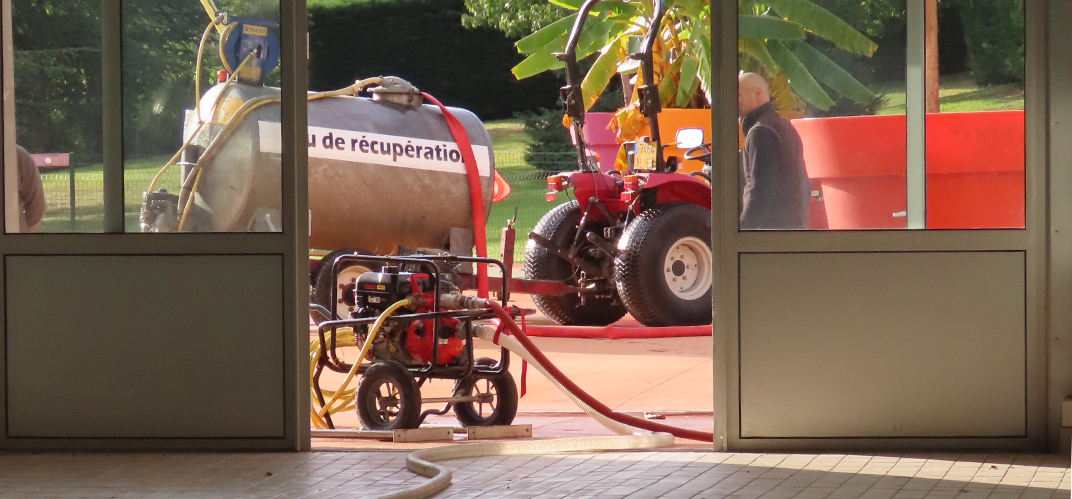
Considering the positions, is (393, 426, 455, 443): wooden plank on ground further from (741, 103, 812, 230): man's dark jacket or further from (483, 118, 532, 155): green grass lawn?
(483, 118, 532, 155): green grass lawn

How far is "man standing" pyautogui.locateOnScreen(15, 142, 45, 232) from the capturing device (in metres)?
5.44

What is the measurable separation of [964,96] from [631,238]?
5634 mm

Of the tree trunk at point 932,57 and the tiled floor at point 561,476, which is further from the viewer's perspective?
the tree trunk at point 932,57

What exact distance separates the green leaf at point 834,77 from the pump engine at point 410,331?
241 cm

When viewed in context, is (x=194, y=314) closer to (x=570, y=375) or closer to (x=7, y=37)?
(x=7, y=37)

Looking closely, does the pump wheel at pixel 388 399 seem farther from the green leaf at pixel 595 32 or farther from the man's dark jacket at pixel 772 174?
the green leaf at pixel 595 32

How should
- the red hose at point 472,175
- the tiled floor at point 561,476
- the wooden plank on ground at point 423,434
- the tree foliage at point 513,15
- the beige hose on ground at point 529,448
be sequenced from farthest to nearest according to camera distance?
1. the tree foliage at point 513,15
2. the red hose at point 472,175
3. the wooden plank on ground at point 423,434
4. the beige hose on ground at point 529,448
5. the tiled floor at point 561,476

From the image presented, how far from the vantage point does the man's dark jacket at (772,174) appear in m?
5.28

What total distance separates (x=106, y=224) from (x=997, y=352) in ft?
12.8

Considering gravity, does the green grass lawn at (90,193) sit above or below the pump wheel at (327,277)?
above

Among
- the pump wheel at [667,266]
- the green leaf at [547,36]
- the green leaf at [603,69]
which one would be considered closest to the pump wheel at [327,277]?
the pump wheel at [667,266]

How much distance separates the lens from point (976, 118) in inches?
211

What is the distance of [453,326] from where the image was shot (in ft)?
22.1

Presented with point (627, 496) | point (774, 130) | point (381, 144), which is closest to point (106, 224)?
point (627, 496)
